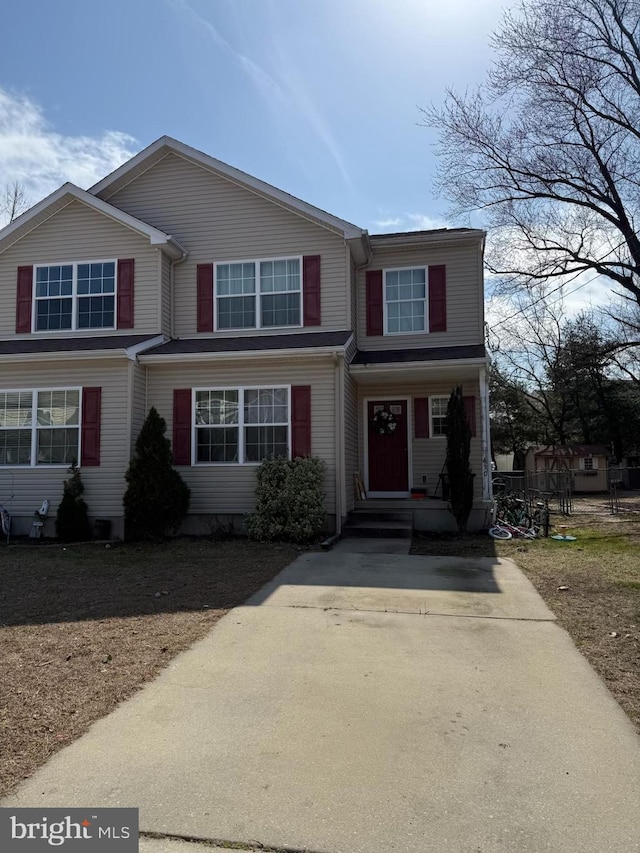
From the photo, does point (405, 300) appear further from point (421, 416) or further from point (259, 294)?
point (259, 294)

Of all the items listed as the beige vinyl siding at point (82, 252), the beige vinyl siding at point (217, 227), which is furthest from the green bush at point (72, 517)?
the beige vinyl siding at point (217, 227)

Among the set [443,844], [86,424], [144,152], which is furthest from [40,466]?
[443,844]

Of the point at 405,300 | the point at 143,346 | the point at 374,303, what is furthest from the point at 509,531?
the point at 143,346

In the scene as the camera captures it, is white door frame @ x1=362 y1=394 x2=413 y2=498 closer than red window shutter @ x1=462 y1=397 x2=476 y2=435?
No

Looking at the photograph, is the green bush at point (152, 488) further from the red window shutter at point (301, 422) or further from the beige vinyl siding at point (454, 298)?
the beige vinyl siding at point (454, 298)

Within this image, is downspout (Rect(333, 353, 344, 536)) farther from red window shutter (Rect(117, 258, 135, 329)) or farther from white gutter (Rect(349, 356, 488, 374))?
red window shutter (Rect(117, 258, 135, 329))

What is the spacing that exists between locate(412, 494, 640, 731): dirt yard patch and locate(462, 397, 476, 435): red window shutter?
98.3 inches

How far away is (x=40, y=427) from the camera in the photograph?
1160 cm

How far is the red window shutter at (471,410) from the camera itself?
484 inches

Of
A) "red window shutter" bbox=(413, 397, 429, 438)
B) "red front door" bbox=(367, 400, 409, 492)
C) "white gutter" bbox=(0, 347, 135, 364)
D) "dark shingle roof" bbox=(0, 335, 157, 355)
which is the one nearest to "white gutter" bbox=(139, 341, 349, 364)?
"white gutter" bbox=(0, 347, 135, 364)

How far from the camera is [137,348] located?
11.2m

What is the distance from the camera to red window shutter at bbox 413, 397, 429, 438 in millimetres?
12758

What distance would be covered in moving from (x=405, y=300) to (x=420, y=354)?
1.65 meters

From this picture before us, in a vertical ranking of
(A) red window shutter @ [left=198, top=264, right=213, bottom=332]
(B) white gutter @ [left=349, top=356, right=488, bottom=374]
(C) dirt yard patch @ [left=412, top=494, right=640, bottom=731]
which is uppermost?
(A) red window shutter @ [left=198, top=264, right=213, bottom=332]
